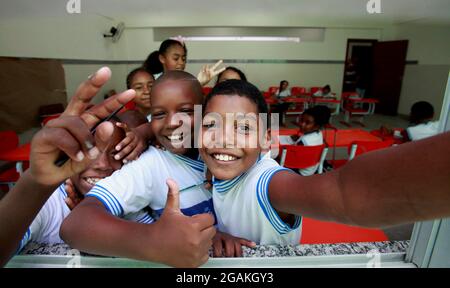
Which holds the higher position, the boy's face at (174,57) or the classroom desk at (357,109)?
the boy's face at (174,57)

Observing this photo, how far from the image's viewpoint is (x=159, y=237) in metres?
0.44

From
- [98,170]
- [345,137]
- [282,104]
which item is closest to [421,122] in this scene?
[345,137]

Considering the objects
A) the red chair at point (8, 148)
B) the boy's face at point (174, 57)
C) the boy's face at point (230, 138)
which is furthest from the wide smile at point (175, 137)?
the red chair at point (8, 148)

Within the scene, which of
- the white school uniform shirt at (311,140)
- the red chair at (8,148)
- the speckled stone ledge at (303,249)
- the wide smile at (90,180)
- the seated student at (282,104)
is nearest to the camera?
the speckled stone ledge at (303,249)

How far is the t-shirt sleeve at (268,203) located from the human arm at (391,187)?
0.73ft

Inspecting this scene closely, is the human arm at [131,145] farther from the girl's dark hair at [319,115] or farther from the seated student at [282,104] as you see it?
the seated student at [282,104]

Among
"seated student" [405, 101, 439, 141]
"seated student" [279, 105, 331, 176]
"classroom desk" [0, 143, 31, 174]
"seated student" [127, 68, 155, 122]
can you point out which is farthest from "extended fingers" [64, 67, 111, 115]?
"seated student" [405, 101, 439, 141]

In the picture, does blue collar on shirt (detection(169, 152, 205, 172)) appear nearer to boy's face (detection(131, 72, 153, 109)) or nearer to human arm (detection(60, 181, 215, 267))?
human arm (detection(60, 181, 215, 267))

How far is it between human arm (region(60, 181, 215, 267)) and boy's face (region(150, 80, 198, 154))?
38cm

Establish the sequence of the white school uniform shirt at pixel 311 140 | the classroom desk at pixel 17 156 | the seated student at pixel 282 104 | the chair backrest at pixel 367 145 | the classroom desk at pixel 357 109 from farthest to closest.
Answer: the classroom desk at pixel 357 109 < the seated student at pixel 282 104 < the white school uniform shirt at pixel 311 140 < the chair backrest at pixel 367 145 < the classroom desk at pixel 17 156

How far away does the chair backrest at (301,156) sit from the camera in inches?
97.7

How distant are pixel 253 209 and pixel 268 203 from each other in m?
0.08

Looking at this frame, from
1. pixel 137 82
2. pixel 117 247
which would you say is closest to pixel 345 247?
pixel 117 247
